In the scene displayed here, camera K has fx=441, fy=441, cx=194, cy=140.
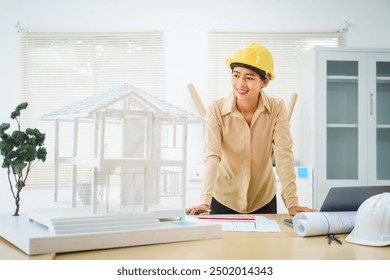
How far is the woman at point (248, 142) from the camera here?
188 centimetres

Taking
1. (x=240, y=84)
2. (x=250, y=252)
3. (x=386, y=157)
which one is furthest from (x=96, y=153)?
(x=386, y=157)

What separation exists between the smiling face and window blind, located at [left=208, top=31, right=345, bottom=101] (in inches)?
A: 66.5

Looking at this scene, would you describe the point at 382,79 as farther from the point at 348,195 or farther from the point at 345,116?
the point at 348,195

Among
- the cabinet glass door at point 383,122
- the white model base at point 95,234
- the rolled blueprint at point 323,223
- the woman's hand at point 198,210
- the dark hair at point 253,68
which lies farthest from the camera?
the cabinet glass door at point 383,122

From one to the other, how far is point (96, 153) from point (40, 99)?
2.69 m

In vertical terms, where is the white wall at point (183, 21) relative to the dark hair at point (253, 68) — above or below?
above

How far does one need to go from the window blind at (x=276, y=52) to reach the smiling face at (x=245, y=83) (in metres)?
1.69

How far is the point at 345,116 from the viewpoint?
3.55m

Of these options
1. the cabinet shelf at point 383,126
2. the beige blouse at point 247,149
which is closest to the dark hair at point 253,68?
the beige blouse at point 247,149

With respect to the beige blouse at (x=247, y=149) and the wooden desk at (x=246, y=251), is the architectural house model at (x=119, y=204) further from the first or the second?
the beige blouse at (x=247, y=149)

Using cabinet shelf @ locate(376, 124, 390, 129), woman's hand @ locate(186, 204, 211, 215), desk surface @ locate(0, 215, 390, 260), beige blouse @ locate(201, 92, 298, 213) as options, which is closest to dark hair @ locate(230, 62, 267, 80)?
beige blouse @ locate(201, 92, 298, 213)

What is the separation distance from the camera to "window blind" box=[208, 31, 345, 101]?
3637 millimetres

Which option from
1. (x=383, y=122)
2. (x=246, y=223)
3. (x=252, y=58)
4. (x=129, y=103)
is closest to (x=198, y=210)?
(x=246, y=223)

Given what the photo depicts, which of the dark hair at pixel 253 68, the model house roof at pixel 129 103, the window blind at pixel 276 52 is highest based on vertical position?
the window blind at pixel 276 52
